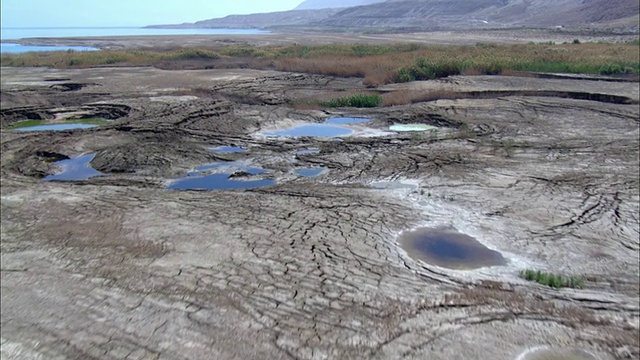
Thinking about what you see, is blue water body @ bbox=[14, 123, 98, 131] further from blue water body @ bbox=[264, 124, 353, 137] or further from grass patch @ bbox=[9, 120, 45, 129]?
blue water body @ bbox=[264, 124, 353, 137]

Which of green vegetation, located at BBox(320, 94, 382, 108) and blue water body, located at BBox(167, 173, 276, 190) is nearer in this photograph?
blue water body, located at BBox(167, 173, 276, 190)

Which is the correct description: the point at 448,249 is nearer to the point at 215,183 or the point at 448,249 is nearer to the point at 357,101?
the point at 215,183

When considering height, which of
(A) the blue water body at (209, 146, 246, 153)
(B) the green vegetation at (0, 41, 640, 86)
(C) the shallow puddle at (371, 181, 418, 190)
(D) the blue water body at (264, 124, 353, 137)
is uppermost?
(B) the green vegetation at (0, 41, 640, 86)

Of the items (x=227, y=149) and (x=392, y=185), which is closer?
(x=392, y=185)

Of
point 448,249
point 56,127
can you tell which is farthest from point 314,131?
point 56,127

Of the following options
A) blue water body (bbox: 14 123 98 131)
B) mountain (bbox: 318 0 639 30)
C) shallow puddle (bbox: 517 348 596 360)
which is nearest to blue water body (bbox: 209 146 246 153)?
blue water body (bbox: 14 123 98 131)

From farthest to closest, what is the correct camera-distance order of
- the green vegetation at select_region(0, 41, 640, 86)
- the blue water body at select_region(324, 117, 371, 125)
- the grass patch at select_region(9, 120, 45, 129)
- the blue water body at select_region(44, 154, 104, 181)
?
the green vegetation at select_region(0, 41, 640, 86) → the grass patch at select_region(9, 120, 45, 129) → the blue water body at select_region(324, 117, 371, 125) → the blue water body at select_region(44, 154, 104, 181)

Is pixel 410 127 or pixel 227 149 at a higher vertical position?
pixel 410 127
